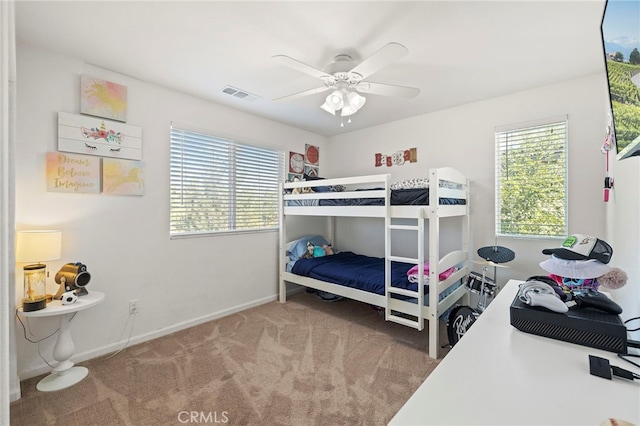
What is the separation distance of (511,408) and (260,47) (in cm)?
237

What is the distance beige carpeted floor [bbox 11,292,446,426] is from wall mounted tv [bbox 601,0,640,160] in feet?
5.94

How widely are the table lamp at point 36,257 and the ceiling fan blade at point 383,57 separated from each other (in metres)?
2.48

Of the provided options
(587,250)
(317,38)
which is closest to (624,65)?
(587,250)

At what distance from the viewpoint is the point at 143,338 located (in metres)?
2.58

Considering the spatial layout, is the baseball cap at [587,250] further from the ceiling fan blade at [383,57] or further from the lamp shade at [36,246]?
the lamp shade at [36,246]

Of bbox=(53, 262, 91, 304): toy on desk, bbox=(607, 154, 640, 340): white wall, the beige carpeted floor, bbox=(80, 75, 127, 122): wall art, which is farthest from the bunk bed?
bbox=(53, 262, 91, 304): toy on desk

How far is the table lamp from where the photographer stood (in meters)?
1.85

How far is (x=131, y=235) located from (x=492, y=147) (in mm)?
3794

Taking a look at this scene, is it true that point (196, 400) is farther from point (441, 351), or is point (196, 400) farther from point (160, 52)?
point (160, 52)

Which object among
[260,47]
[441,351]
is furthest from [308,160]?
[441,351]

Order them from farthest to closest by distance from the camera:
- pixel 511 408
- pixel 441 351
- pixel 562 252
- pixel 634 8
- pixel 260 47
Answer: pixel 441 351 → pixel 260 47 → pixel 562 252 → pixel 634 8 → pixel 511 408

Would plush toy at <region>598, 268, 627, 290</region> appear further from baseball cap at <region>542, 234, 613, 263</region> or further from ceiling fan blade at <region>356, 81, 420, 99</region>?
ceiling fan blade at <region>356, 81, 420, 99</region>

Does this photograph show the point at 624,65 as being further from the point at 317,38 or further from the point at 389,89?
the point at 317,38

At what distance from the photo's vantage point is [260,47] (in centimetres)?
201
